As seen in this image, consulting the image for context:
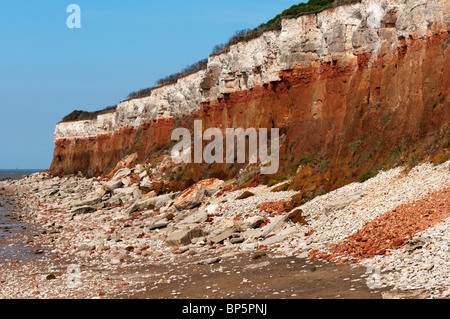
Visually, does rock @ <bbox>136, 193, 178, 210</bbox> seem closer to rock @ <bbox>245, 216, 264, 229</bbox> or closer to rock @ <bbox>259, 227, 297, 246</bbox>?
rock @ <bbox>245, 216, 264, 229</bbox>

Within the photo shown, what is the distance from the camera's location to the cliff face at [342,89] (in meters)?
20.7

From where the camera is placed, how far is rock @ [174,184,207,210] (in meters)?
28.7

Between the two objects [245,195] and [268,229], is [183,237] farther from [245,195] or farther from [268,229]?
[245,195]

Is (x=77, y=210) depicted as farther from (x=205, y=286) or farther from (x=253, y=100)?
(x=205, y=286)

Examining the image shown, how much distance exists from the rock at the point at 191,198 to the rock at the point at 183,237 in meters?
8.02

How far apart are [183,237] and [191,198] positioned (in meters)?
9.14

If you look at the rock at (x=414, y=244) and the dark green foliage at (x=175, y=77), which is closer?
the rock at (x=414, y=244)

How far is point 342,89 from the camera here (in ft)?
93.1

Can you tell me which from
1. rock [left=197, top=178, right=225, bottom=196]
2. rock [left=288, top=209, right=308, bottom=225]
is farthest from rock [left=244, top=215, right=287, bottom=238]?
rock [left=197, top=178, right=225, bottom=196]

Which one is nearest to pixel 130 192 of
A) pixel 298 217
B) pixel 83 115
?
pixel 298 217

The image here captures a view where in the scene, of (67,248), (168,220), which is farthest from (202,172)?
(67,248)

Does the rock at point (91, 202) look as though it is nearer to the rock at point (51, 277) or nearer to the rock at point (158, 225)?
the rock at point (158, 225)

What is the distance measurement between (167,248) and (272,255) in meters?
6.12

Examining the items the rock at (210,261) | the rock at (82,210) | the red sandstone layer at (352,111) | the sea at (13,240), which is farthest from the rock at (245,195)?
the rock at (82,210)
